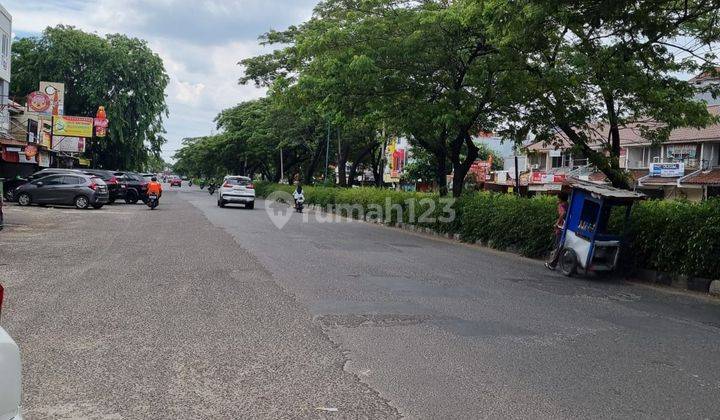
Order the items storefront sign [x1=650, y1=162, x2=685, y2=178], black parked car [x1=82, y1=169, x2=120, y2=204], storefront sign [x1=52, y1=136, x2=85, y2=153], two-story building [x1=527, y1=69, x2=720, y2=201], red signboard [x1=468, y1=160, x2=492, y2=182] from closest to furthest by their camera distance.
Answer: black parked car [x1=82, y1=169, x2=120, y2=204], two-story building [x1=527, y1=69, x2=720, y2=201], storefront sign [x1=650, y1=162, x2=685, y2=178], storefront sign [x1=52, y1=136, x2=85, y2=153], red signboard [x1=468, y1=160, x2=492, y2=182]

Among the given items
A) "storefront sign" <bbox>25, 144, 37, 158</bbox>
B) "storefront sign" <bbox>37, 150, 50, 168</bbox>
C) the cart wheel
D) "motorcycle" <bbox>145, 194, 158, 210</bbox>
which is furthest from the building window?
"storefront sign" <bbox>37, 150, 50, 168</bbox>

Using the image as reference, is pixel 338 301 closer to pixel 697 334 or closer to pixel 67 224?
pixel 697 334

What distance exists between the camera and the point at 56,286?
8.19m

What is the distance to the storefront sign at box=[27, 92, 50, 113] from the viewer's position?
35188mm

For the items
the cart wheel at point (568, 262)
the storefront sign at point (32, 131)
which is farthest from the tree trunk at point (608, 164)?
the storefront sign at point (32, 131)

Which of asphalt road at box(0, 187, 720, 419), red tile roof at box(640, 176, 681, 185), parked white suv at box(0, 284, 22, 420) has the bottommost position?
asphalt road at box(0, 187, 720, 419)

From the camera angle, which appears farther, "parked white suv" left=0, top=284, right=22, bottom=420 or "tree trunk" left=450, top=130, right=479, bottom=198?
"tree trunk" left=450, top=130, right=479, bottom=198

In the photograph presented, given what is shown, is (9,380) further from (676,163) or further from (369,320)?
(676,163)

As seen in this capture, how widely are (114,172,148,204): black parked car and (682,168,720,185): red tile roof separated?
2917cm

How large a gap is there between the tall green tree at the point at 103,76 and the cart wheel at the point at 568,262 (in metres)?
39.8

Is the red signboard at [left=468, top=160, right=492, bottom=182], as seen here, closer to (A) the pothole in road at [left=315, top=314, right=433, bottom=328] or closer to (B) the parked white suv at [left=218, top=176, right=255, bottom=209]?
(B) the parked white suv at [left=218, top=176, right=255, bottom=209]

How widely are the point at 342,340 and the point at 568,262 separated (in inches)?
282

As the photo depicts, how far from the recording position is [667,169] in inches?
1358

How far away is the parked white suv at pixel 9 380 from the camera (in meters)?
2.50
